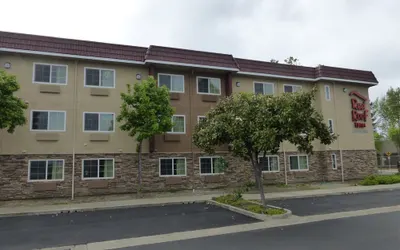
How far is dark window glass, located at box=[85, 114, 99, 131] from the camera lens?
56.9ft

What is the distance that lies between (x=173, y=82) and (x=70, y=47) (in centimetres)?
639

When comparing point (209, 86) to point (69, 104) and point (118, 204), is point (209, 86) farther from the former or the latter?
point (118, 204)

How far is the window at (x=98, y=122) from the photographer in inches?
682

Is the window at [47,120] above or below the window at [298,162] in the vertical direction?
above

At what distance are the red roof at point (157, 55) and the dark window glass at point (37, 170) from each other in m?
6.19

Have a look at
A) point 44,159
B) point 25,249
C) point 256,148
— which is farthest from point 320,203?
point 44,159

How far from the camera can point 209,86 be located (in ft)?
66.6

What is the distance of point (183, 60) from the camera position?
19.0 meters

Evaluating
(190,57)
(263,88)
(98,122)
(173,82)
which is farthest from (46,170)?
(263,88)

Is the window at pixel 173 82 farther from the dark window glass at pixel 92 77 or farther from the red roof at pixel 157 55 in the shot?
the dark window glass at pixel 92 77

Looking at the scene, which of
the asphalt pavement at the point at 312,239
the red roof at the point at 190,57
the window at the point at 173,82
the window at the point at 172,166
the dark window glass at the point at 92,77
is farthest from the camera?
the window at the point at 173,82

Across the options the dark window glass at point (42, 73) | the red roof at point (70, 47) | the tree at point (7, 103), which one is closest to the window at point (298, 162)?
the red roof at point (70, 47)

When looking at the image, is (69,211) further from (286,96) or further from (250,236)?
(286,96)

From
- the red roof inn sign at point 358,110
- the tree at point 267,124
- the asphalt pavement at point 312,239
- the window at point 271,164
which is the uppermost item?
the red roof inn sign at point 358,110
